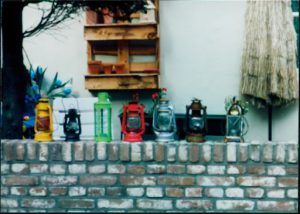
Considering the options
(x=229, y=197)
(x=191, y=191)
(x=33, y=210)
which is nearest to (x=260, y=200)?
(x=229, y=197)

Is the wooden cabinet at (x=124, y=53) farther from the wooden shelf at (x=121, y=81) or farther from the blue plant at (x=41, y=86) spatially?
the blue plant at (x=41, y=86)

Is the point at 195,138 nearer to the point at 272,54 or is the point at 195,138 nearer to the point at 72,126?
the point at 72,126

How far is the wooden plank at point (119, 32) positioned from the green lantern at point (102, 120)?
76.7 inches

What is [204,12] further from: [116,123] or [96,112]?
[96,112]

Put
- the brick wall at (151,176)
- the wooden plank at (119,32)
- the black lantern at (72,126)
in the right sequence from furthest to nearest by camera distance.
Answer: the wooden plank at (119,32), the black lantern at (72,126), the brick wall at (151,176)

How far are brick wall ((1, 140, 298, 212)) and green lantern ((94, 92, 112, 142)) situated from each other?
0.13m

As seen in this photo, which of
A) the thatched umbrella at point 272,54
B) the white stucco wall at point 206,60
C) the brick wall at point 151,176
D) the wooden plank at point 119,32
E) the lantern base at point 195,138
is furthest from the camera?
the white stucco wall at point 206,60

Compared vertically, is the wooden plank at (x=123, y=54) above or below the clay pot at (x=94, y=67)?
above

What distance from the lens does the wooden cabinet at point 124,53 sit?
19.0 feet

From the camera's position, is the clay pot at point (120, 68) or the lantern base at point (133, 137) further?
the clay pot at point (120, 68)

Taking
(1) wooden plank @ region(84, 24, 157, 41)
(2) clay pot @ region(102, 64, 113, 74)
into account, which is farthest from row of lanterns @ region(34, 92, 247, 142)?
(2) clay pot @ region(102, 64, 113, 74)

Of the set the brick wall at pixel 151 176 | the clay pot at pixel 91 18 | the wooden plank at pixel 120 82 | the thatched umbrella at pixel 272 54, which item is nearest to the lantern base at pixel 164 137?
the brick wall at pixel 151 176

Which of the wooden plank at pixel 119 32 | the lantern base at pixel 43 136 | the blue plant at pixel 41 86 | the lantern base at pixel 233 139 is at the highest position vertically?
the wooden plank at pixel 119 32

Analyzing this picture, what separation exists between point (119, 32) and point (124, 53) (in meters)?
0.30
